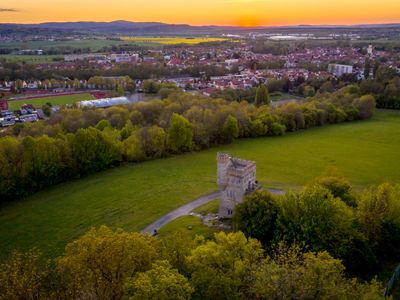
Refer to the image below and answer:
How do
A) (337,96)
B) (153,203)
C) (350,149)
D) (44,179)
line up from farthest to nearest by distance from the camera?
(337,96), (350,149), (44,179), (153,203)

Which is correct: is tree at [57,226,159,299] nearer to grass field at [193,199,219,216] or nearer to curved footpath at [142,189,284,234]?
curved footpath at [142,189,284,234]

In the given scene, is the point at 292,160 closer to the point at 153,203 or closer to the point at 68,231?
the point at 153,203

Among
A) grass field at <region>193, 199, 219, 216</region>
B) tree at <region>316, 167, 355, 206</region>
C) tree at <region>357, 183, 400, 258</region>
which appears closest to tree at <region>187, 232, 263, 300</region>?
tree at <region>357, 183, 400, 258</region>

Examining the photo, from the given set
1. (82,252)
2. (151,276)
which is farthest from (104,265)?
(151,276)

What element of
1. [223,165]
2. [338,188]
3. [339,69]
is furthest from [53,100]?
[339,69]

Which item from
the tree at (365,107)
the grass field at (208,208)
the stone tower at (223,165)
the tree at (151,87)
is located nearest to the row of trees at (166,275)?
the stone tower at (223,165)

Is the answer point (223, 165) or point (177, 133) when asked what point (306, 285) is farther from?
point (177, 133)
